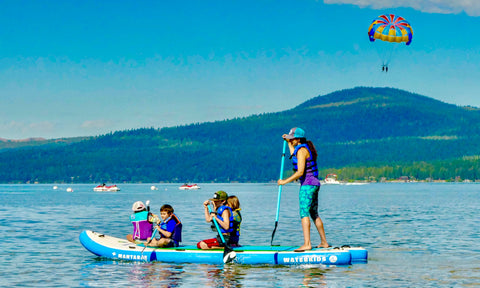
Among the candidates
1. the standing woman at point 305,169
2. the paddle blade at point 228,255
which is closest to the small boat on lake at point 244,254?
the paddle blade at point 228,255

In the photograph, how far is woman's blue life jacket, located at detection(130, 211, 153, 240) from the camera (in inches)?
1049

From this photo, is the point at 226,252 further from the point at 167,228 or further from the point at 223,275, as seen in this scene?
the point at 167,228

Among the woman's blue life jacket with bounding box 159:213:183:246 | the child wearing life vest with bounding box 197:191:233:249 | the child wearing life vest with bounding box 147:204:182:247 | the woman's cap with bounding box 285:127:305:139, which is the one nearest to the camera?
the woman's cap with bounding box 285:127:305:139

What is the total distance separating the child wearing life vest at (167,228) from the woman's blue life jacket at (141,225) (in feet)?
2.42

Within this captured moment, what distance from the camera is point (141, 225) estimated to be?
27.0m

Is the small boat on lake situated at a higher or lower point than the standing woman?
lower

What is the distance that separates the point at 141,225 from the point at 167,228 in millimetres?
1538

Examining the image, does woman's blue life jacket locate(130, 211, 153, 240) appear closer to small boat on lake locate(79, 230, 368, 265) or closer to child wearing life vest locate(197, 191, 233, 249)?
small boat on lake locate(79, 230, 368, 265)

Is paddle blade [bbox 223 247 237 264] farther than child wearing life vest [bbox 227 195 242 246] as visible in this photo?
No

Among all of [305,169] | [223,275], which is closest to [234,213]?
[223,275]

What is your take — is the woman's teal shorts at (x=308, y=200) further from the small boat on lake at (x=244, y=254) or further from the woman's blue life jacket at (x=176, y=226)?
the woman's blue life jacket at (x=176, y=226)

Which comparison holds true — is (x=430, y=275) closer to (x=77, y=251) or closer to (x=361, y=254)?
(x=361, y=254)

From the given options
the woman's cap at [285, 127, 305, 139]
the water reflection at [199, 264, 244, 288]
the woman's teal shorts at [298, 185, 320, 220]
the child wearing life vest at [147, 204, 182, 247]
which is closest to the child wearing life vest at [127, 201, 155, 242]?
the child wearing life vest at [147, 204, 182, 247]

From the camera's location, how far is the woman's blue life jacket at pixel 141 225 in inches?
1049
